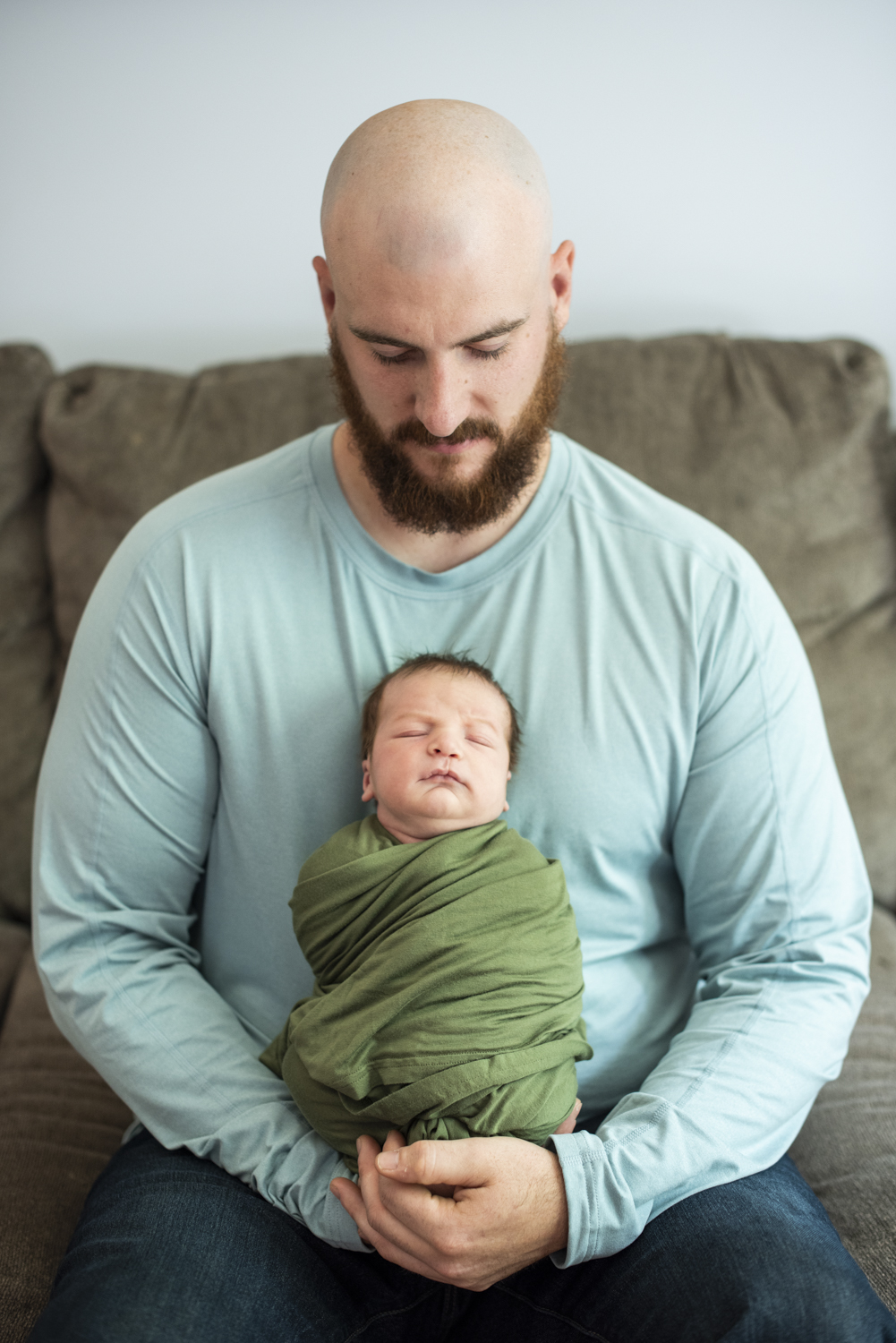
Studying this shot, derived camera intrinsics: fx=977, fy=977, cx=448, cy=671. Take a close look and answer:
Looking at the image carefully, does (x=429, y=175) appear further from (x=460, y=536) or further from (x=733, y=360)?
(x=733, y=360)

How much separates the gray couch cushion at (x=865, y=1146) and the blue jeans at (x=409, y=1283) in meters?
0.10

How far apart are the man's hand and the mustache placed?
Result: 74 centimetres

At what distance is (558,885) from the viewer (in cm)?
109

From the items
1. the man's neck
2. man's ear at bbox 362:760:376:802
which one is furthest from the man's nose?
man's ear at bbox 362:760:376:802

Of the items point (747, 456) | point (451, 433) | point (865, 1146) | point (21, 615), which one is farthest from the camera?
point (21, 615)

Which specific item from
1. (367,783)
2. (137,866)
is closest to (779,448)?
(367,783)

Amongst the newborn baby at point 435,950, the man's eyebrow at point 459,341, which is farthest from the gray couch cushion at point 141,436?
the newborn baby at point 435,950

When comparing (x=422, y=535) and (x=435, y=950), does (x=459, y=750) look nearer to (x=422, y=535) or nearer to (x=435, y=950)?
(x=435, y=950)

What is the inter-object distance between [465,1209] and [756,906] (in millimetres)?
484

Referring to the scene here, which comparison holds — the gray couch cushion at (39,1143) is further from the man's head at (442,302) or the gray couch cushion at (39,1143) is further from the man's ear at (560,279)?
the man's ear at (560,279)

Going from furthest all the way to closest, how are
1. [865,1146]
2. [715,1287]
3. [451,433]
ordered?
1. [865,1146]
2. [451,433]
3. [715,1287]

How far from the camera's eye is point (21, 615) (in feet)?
6.00

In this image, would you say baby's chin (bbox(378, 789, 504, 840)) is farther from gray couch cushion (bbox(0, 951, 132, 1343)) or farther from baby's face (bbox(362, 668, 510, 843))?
gray couch cushion (bbox(0, 951, 132, 1343))

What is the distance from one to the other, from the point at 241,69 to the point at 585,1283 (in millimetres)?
2030
